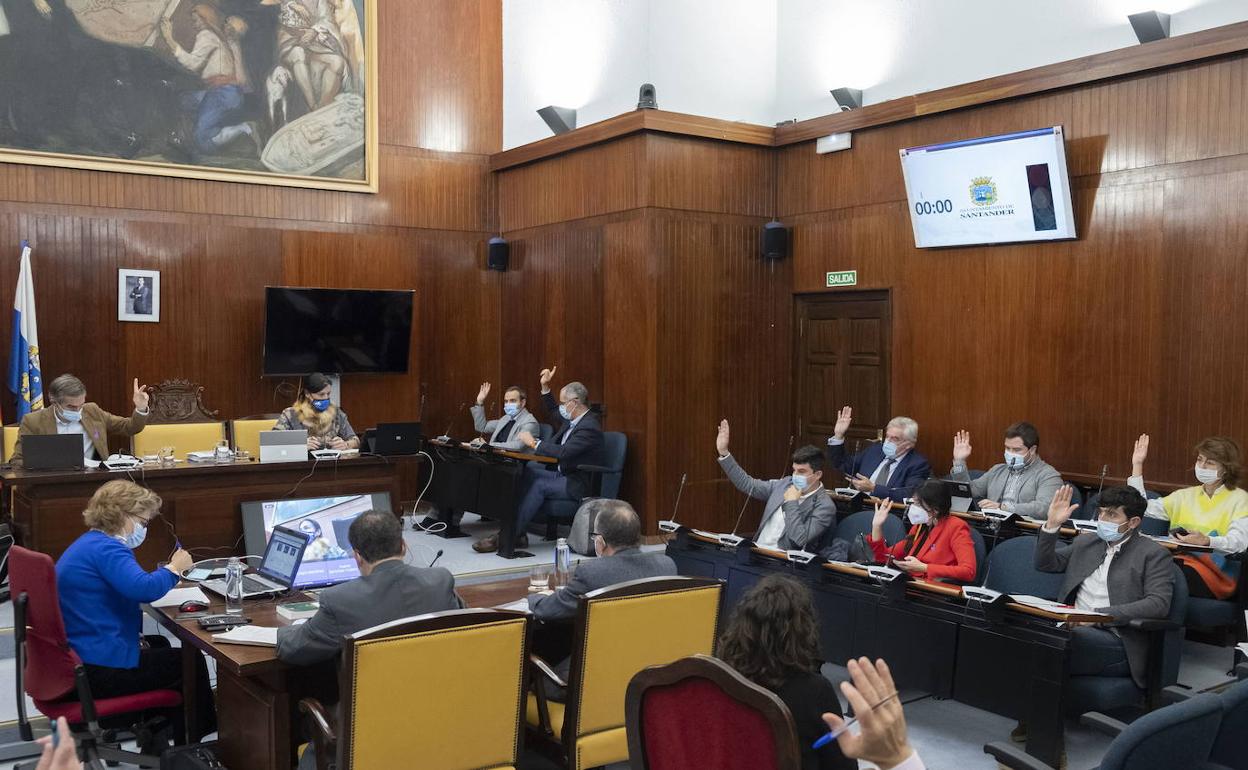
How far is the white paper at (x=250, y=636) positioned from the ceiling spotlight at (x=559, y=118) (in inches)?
290

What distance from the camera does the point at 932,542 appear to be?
219 inches

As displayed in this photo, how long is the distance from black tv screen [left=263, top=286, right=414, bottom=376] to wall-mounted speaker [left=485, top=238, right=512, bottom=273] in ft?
3.04

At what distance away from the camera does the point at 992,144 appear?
299 inches

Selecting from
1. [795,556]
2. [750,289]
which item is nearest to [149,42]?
[750,289]

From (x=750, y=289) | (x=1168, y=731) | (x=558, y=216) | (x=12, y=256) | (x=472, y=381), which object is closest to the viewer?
(x=1168, y=731)

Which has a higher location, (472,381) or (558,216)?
(558,216)

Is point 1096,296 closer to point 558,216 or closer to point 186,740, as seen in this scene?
point 558,216

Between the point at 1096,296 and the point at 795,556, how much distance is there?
334 centimetres

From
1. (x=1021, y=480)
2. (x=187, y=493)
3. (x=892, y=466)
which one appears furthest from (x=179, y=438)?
(x=1021, y=480)

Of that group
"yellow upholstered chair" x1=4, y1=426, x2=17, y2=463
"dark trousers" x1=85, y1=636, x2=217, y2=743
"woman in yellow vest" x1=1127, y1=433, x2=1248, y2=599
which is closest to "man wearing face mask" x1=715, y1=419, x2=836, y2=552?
"woman in yellow vest" x1=1127, y1=433, x2=1248, y2=599

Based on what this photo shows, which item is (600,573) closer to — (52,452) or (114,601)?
(114,601)

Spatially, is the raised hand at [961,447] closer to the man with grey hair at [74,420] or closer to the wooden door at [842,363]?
the wooden door at [842,363]

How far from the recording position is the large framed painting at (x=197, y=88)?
8.64 meters

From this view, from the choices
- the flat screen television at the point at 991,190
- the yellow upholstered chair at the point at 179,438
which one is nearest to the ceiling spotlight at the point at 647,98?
the flat screen television at the point at 991,190
